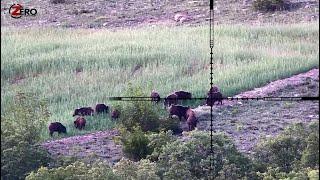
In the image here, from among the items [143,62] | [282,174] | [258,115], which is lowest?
[282,174]

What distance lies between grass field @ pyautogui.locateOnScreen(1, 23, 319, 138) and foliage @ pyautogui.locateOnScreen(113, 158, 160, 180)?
1.37 metres

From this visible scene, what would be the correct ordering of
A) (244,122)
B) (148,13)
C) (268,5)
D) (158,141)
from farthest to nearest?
(268,5)
(148,13)
(244,122)
(158,141)

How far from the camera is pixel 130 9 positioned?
7.75 metres

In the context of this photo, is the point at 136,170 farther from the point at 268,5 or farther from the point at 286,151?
the point at 268,5

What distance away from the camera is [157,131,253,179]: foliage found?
6.04 metres

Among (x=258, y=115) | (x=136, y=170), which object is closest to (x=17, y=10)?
(x=136, y=170)

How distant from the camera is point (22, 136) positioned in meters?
6.34

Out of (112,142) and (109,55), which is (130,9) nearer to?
(109,55)

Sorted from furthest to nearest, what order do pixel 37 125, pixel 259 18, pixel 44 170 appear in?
pixel 259 18 → pixel 37 125 → pixel 44 170

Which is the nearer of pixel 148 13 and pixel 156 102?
pixel 156 102

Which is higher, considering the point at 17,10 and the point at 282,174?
the point at 17,10

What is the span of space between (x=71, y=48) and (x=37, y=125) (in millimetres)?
1267

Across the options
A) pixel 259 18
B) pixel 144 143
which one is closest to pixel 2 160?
pixel 144 143

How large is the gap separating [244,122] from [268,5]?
1137mm
